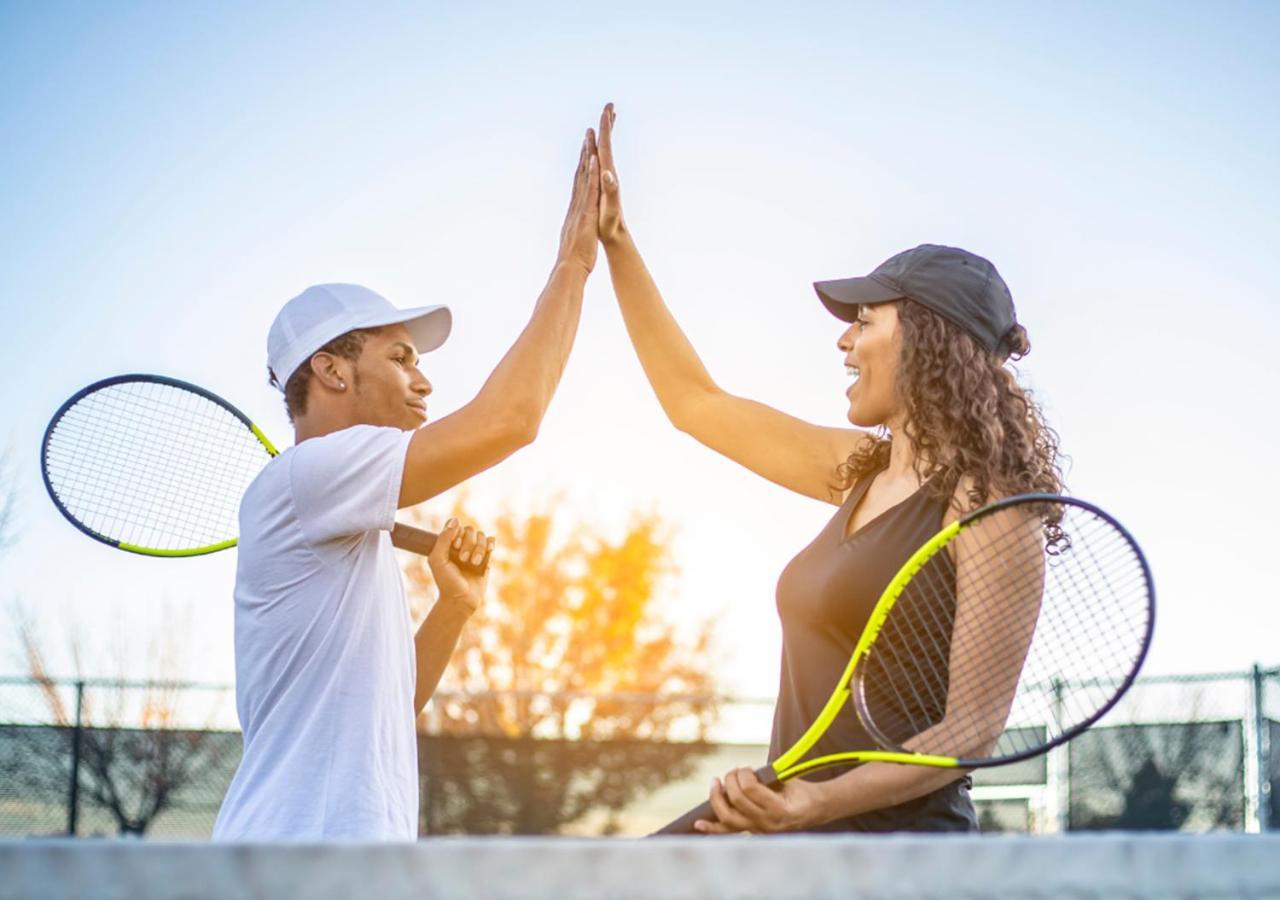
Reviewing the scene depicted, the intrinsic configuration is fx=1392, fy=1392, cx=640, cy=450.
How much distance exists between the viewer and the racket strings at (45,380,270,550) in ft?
11.7

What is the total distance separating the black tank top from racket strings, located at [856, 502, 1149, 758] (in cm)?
6

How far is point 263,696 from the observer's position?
2486 millimetres

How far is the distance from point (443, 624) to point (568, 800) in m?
7.45

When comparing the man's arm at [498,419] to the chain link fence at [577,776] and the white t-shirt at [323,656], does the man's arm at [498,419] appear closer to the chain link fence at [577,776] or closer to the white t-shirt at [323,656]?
the white t-shirt at [323,656]

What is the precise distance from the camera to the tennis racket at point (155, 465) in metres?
3.55

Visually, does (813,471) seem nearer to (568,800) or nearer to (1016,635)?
(1016,635)

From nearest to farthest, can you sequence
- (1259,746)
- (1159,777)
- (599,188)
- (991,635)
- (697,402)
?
(991,635), (599,188), (697,402), (1259,746), (1159,777)

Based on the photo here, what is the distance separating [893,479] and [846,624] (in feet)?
1.10

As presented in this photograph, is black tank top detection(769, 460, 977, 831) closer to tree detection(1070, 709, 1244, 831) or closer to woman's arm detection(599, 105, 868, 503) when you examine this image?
woman's arm detection(599, 105, 868, 503)

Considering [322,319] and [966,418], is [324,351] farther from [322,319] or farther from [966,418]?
[966,418]

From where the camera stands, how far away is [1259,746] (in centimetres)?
894

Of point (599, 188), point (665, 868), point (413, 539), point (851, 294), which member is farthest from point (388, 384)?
point (665, 868)

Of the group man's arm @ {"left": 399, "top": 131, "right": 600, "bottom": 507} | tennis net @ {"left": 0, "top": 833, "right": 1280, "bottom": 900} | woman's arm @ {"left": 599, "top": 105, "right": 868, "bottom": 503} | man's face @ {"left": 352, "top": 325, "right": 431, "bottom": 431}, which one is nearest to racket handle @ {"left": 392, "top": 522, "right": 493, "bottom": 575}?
man's face @ {"left": 352, "top": 325, "right": 431, "bottom": 431}

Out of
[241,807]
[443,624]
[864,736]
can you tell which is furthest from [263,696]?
[864,736]
